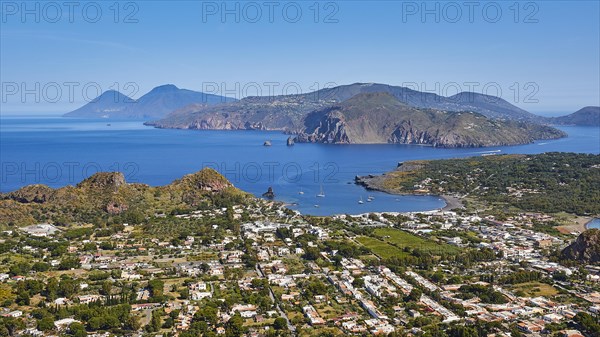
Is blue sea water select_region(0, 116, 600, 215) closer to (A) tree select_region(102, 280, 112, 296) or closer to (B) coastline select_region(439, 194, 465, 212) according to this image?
(B) coastline select_region(439, 194, 465, 212)

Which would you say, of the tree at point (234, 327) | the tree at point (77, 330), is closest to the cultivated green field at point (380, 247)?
the tree at point (234, 327)

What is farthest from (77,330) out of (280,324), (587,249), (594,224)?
(594,224)

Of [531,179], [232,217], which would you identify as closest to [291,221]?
[232,217]

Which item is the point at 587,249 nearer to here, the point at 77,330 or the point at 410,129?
the point at 77,330

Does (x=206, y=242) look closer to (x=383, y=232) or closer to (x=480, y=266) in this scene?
(x=383, y=232)

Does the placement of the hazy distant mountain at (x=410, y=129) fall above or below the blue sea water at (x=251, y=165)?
above

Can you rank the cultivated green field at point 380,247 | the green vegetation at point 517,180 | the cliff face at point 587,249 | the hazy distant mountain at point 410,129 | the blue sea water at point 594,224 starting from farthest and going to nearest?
the hazy distant mountain at point 410,129 < the green vegetation at point 517,180 < the blue sea water at point 594,224 < the cultivated green field at point 380,247 < the cliff face at point 587,249

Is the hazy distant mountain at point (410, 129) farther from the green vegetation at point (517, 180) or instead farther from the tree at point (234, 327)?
the tree at point (234, 327)
